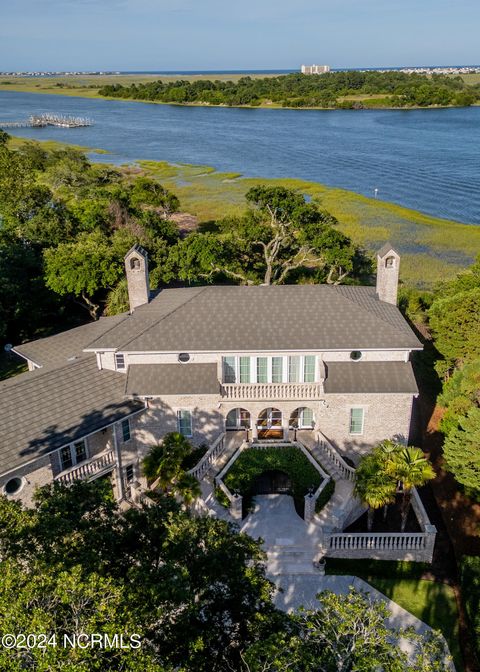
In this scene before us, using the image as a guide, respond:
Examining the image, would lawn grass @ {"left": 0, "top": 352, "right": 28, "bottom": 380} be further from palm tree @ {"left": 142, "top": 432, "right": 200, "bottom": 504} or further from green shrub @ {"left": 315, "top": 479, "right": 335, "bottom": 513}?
green shrub @ {"left": 315, "top": 479, "right": 335, "bottom": 513}

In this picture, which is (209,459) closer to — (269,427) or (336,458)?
(269,427)

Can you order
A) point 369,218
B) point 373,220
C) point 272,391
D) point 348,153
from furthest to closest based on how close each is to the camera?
point 348,153 < point 369,218 < point 373,220 < point 272,391

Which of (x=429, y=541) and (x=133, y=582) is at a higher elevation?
(x=133, y=582)

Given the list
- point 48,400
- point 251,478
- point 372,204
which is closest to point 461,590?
point 251,478

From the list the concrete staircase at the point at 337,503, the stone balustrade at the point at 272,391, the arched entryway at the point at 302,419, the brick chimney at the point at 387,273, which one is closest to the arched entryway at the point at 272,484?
the concrete staircase at the point at 337,503

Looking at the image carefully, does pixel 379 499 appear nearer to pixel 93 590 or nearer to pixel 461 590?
pixel 461 590

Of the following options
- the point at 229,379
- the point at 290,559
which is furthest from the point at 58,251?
the point at 290,559
